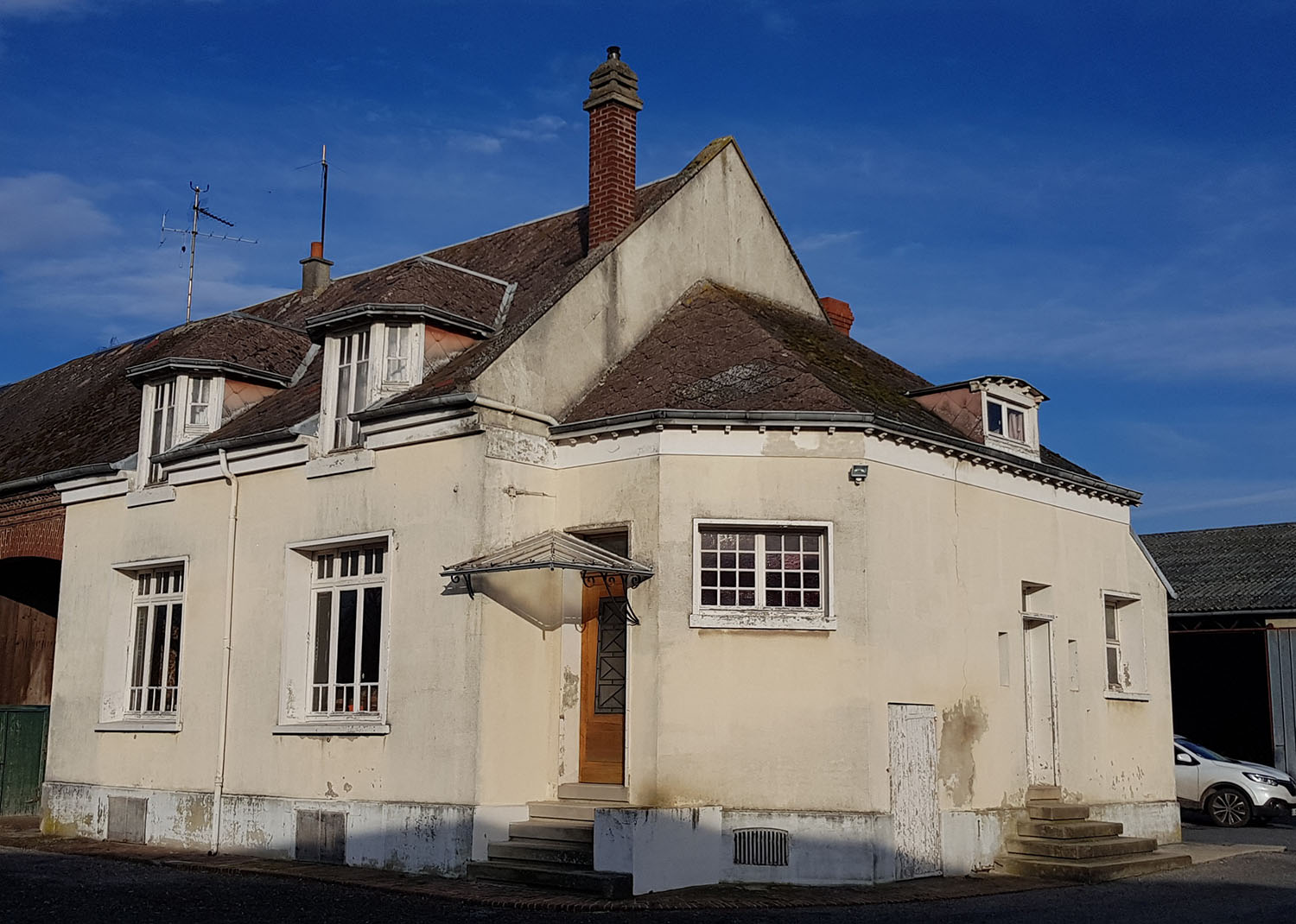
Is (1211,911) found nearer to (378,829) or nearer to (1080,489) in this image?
(1080,489)

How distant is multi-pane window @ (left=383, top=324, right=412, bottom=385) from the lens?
15.4 m

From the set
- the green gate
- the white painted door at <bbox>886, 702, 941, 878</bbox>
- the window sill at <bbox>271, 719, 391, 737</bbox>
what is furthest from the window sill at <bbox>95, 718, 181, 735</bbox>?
the white painted door at <bbox>886, 702, 941, 878</bbox>

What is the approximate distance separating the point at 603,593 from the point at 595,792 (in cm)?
218

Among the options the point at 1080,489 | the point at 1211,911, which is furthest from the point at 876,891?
the point at 1080,489

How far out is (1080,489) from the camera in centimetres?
1748

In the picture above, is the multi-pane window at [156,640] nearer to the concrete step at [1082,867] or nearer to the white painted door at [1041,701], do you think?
the concrete step at [1082,867]

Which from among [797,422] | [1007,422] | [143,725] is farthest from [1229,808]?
[143,725]

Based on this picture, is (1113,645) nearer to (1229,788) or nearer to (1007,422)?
(1007,422)

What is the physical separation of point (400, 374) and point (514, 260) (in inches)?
163

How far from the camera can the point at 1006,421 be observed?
16.4 metres

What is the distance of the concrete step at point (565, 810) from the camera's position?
522 inches

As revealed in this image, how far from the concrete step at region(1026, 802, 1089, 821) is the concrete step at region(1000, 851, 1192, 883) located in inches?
25.2

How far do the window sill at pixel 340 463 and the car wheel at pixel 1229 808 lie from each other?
1567 centimetres

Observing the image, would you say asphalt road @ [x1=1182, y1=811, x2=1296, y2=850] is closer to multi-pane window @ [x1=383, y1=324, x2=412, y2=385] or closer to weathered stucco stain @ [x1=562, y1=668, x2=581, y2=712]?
weathered stucco stain @ [x1=562, y1=668, x2=581, y2=712]
